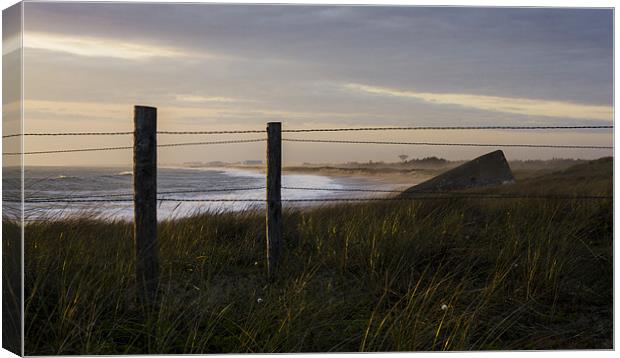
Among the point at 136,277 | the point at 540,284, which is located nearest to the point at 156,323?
the point at 136,277

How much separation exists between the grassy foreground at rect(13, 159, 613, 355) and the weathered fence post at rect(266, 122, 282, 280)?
0.10 metres

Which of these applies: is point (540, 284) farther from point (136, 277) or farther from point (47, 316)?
point (47, 316)

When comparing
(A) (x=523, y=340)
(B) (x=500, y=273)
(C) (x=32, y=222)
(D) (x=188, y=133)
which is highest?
(D) (x=188, y=133)

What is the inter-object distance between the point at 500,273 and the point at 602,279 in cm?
70

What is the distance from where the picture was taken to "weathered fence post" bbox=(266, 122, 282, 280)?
4.37 meters

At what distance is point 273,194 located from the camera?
4.39m

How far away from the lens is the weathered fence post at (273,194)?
14.3 feet

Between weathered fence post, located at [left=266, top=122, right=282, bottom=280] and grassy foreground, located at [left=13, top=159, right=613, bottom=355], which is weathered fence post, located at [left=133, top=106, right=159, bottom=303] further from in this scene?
weathered fence post, located at [left=266, top=122, right=282, bottom=280]

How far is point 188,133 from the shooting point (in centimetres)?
426

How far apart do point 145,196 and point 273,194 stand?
2.96ft

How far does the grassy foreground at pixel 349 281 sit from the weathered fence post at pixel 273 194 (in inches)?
4.1

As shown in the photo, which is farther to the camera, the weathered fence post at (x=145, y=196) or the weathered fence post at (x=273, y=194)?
the weathered fence post at (x=273, y=194)

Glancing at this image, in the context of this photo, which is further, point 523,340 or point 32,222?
point 32,222

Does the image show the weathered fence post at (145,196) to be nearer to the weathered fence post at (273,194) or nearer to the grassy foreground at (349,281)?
the grassy foreground at (349,281)
